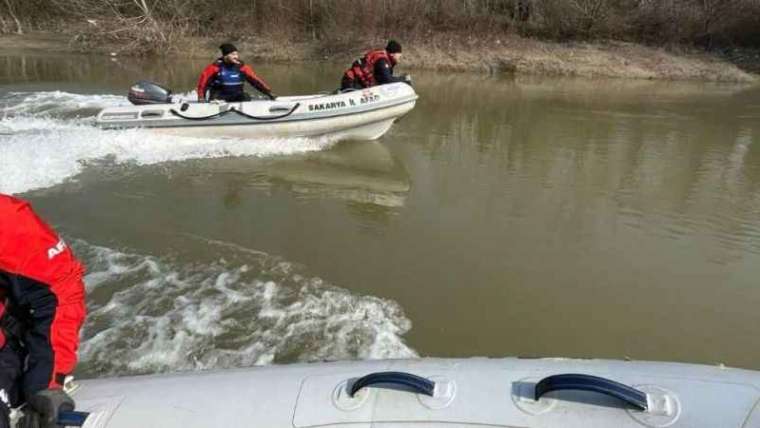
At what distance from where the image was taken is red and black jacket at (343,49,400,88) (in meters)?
7.96

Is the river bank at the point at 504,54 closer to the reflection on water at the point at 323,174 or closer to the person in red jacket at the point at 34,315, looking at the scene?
the reflection on water at the point at 323,174

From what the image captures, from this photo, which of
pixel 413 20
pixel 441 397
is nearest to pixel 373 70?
pixel 441 397

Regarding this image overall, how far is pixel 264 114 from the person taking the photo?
7.54 metres

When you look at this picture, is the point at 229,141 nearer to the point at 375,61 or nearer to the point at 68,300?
the point at 375,61

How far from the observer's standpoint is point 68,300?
6.40ft

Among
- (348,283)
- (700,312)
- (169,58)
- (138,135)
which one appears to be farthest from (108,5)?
(700,312)

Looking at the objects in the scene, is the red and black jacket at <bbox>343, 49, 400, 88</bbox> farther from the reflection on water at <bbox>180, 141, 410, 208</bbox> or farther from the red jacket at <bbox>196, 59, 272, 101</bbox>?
the red jacket at <bbox>196, 59, 272, 101</bbox>

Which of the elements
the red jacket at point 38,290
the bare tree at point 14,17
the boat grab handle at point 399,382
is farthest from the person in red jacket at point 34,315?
the bare tree at point 14,17

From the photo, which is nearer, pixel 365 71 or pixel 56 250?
pixel 56 250

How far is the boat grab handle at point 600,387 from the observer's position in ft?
5.38

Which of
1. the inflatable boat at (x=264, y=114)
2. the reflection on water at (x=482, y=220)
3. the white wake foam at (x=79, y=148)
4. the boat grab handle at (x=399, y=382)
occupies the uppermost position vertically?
the boat grab handle at (x=399, y=382)

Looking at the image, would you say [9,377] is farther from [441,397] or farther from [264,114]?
[264,114]

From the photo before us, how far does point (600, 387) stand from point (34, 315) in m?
1.72

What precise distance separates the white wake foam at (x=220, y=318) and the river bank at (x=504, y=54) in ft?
48.1
